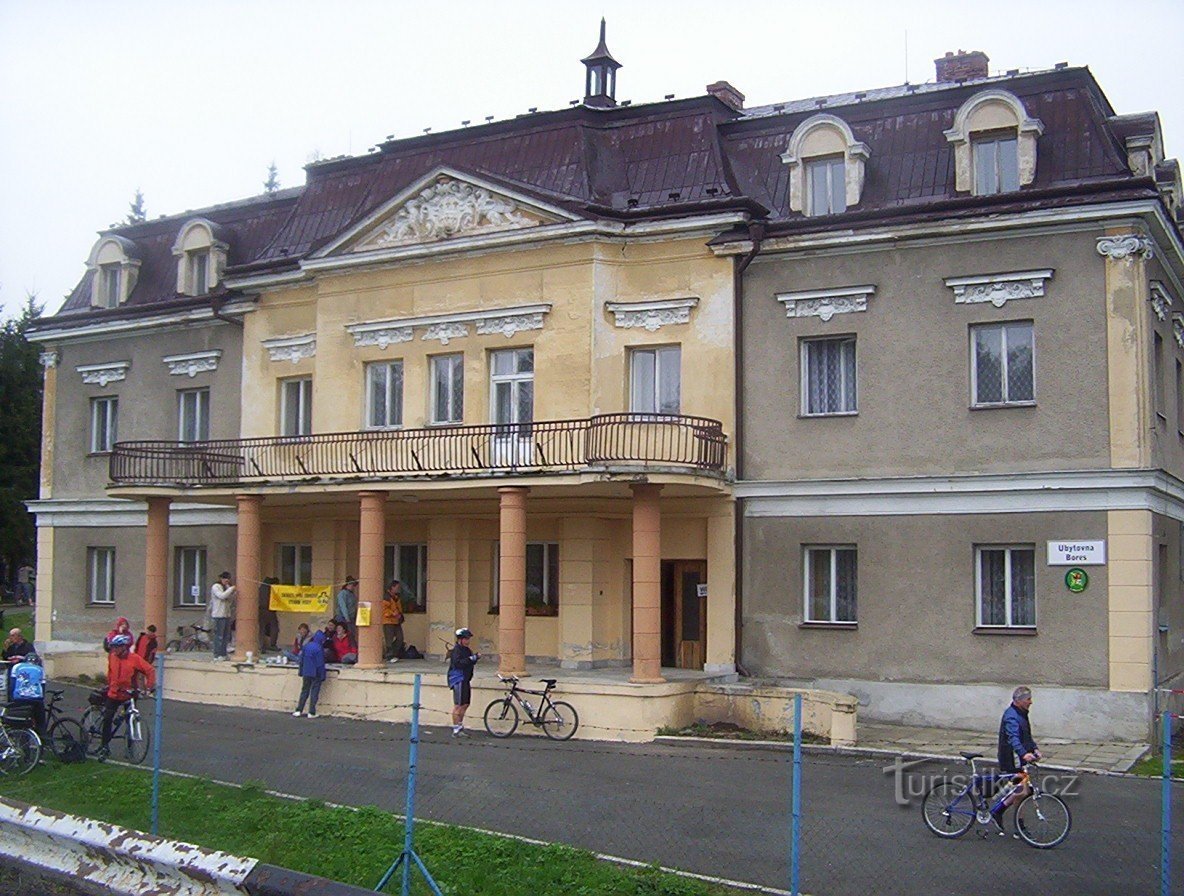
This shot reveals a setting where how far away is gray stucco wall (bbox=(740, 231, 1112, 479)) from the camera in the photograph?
2095 cm

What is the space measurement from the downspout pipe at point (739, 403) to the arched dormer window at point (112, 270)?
53.5 ft

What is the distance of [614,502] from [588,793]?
990 centimetres

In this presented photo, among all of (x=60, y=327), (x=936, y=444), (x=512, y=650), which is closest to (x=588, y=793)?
(x=512, y=650)

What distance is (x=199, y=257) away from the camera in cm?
3116

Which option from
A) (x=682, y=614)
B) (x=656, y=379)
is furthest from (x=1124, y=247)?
(x=682, y=614)

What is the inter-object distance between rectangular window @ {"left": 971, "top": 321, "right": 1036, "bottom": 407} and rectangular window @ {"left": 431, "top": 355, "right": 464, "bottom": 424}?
9.76 m

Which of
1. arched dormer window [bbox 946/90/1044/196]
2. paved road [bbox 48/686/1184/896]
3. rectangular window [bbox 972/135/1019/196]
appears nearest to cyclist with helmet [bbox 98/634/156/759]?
paved road [bbox 48/686/1184/896]

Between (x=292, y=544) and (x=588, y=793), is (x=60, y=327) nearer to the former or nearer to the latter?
(x=292, y=544)

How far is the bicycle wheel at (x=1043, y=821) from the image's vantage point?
1266cm

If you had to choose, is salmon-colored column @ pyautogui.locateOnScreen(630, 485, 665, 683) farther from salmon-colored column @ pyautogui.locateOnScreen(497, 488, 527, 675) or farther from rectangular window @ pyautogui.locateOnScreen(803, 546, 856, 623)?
rectangular window @ pyautogui.locateOnScreen(803, 546, 856, 623)

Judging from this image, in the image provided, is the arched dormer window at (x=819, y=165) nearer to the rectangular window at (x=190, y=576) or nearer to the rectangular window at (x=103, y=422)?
the rectangular window at (x=190, y=576)

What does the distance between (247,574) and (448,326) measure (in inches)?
246

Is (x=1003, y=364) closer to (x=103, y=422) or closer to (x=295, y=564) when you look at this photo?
(x=295, y=564)

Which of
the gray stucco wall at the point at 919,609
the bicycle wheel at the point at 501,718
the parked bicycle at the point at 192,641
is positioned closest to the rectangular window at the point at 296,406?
the parked bicycle at the point at 192,641
